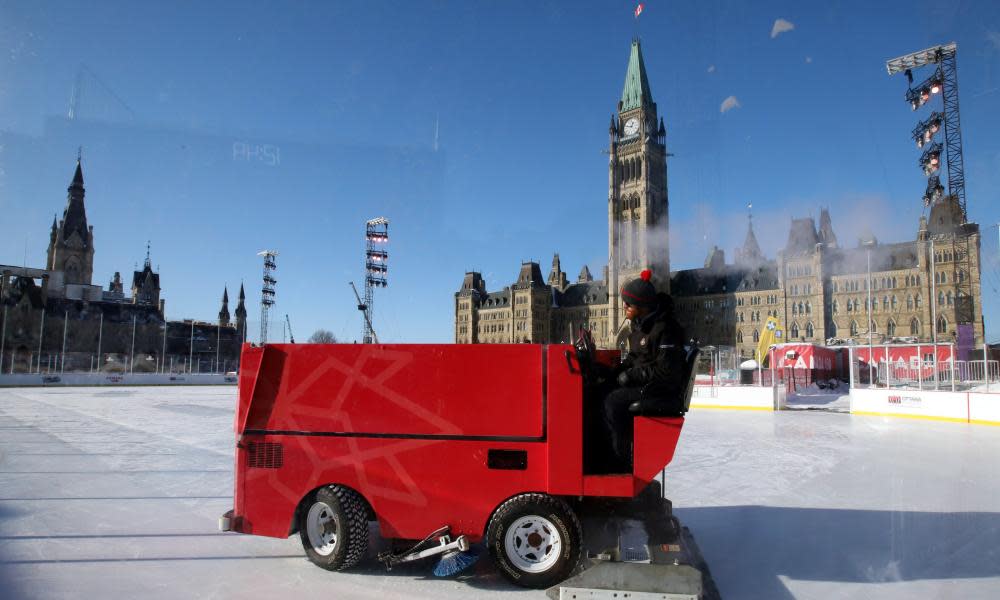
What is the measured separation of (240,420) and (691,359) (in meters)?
3.63

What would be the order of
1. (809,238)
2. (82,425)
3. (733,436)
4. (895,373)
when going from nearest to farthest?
(733,436) → (82,425) → (895,373) → (809,238)

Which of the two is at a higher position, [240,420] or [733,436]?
[240,420]

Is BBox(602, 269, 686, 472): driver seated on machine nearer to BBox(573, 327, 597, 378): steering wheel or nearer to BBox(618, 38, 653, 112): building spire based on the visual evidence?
BBox(573, 327, 597, 378): steering wheel

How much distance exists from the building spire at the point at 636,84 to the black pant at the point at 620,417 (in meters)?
114

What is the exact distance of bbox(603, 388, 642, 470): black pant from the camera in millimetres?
4211

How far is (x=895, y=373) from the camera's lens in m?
28.8

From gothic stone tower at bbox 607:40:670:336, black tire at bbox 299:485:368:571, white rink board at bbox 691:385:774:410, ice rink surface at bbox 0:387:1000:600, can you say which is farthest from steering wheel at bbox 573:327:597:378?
gothic stone tower at bbox 607:40:670:336

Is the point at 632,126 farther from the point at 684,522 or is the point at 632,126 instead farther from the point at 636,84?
the point at 684,522

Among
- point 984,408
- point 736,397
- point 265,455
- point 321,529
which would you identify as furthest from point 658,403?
point 736,397

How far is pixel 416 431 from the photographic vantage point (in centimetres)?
443

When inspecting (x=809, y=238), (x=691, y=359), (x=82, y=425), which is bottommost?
(x=82, y=425)

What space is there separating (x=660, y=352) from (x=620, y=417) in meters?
0.56

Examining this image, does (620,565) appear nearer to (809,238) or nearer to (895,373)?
(895,373)

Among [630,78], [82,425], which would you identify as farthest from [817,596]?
[630,78]
